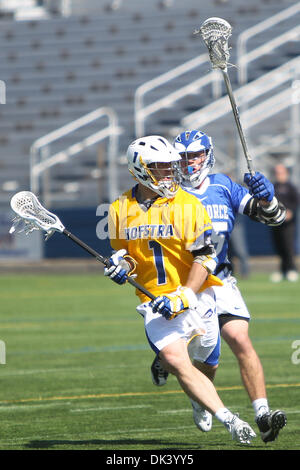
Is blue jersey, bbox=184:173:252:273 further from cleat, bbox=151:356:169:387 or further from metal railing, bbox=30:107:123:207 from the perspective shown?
metal railing, bbox=30:107:123:207

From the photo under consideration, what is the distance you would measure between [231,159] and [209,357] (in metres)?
16.4

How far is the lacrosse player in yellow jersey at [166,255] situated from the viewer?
6117mm

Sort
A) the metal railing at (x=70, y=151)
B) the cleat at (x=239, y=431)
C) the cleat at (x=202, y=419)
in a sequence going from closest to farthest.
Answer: the cleat at (x=239, y=431)
the cleat at (x=202, y=419)
the metal railing at (x=70, y=151)

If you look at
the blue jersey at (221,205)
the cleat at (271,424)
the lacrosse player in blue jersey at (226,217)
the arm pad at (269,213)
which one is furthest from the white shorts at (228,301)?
the cleat at (271,424)

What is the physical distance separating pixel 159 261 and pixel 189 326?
41 cm

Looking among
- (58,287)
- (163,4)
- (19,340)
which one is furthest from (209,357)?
(163,4)

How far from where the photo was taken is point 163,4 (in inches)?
1224

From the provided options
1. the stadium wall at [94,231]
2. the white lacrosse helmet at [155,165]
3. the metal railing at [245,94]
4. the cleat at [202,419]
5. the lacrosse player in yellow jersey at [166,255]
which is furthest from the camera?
the metal railing at [245,94]

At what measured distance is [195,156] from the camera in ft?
23.1

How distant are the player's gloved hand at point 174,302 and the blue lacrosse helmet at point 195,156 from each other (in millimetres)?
1127

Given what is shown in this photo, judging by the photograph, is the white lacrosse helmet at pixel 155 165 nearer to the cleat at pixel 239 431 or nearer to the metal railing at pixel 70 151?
the cleat at pixel 239 431

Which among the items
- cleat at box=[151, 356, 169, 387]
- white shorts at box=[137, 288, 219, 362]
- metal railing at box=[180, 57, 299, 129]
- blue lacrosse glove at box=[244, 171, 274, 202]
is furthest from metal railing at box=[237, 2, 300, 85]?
white shorts at box=[137, 288, 219, 362]

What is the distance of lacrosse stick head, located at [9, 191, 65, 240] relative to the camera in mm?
6469

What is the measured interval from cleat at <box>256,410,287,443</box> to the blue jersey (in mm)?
1160
